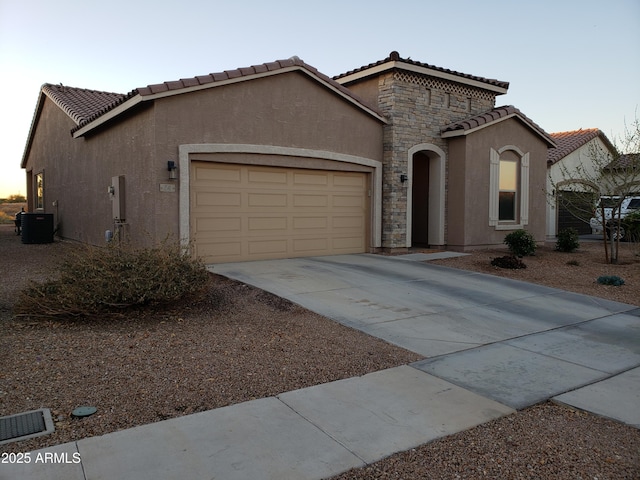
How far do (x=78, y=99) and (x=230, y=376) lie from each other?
58.5 ft

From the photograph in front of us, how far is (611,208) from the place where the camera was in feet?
51.0

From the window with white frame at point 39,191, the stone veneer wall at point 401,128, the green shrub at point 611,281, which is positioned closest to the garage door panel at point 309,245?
the stone veneer wall at point 401,128

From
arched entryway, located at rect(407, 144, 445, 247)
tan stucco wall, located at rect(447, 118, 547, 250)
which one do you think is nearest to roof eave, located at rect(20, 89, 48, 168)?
arched entryway, located at rect(407, 144, 445, 247)

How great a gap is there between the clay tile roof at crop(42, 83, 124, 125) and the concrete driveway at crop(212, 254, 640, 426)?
9434 mm

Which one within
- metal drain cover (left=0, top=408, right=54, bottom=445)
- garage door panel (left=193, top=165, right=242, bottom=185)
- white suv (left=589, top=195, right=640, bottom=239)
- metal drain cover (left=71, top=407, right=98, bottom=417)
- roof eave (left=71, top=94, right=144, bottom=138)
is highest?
roof eave (left=71, top=94, right=144, bottom=138)

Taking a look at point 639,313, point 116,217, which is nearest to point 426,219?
point 639,313

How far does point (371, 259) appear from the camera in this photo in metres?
13.1

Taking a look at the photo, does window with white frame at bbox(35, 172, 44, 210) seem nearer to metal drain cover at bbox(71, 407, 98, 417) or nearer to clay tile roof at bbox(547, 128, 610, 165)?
metal drain cover at bbox(71, 407, 98, 417)

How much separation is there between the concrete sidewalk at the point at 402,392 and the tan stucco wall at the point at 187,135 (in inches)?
125

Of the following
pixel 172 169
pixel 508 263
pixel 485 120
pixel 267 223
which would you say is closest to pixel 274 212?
pixel 267 223

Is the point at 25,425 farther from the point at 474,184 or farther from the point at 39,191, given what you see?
the point at 39,191

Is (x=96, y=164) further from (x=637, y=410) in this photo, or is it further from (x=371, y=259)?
(x=637, y=410)

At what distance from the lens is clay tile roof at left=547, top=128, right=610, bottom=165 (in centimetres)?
2219

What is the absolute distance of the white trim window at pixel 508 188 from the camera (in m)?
15.7
